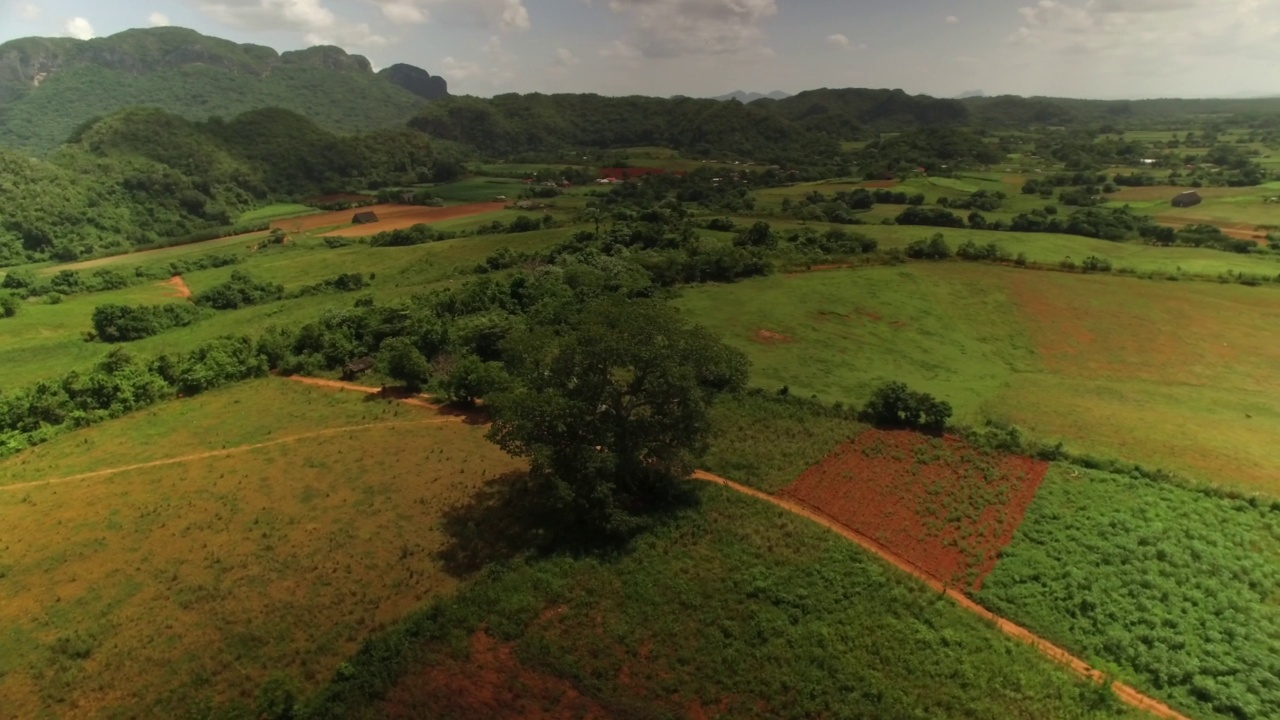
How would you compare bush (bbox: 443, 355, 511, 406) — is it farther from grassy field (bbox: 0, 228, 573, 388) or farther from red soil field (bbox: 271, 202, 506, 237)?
red soil field (bbox: 271, 202, 506, 237)

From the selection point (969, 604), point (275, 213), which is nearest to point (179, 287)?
point (275, 213)

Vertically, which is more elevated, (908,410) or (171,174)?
(171,174)

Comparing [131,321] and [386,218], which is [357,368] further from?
[386,218]

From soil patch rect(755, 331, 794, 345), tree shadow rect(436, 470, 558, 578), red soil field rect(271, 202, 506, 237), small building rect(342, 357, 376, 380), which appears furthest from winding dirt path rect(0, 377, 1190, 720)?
red soil field rect(271, 202, 506, 237)

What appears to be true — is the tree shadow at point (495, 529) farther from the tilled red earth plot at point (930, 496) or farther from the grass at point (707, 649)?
the tilled red earth plot at point (930, 496)

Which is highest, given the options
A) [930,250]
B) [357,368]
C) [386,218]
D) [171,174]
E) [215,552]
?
[171,174]

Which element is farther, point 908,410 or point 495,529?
point 908,410
